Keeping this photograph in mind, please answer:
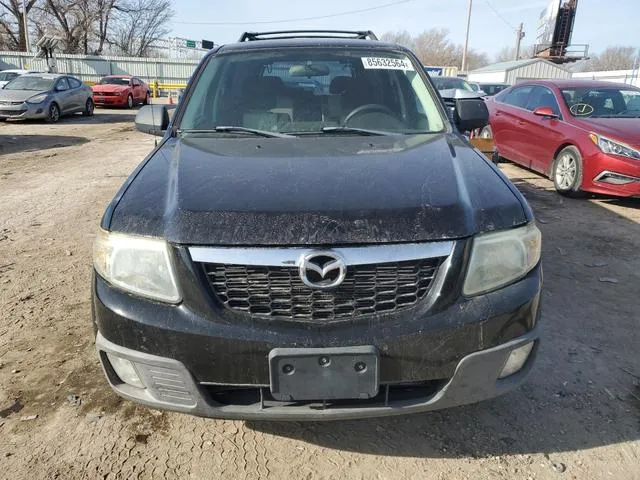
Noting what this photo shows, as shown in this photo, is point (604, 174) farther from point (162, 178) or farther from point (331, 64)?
point (162, 178)

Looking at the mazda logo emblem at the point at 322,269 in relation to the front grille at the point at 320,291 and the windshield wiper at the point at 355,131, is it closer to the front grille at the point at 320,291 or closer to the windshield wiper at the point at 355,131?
the front grille at the point at 320,291

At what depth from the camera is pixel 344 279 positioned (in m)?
1.80

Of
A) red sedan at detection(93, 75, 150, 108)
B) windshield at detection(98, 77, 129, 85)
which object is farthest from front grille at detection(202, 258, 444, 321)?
windshield at detection(98, 77, 129, 85)

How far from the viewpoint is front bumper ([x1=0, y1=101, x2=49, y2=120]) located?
14.7m

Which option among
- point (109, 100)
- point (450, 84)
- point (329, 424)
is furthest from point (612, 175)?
point (109, 100)

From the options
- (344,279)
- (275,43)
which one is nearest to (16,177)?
(275,43)

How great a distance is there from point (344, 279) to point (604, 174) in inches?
224

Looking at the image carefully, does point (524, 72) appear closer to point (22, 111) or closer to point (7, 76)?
point (7, 76)

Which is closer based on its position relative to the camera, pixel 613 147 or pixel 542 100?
pixel 613 147

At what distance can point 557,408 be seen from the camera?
2.56 m

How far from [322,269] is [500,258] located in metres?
0.70

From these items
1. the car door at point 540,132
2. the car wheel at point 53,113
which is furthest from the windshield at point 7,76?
the car door at point 540,132

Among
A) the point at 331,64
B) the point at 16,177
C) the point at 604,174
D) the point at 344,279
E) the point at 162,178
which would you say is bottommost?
the point at 16,177

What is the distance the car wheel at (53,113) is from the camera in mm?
15500
